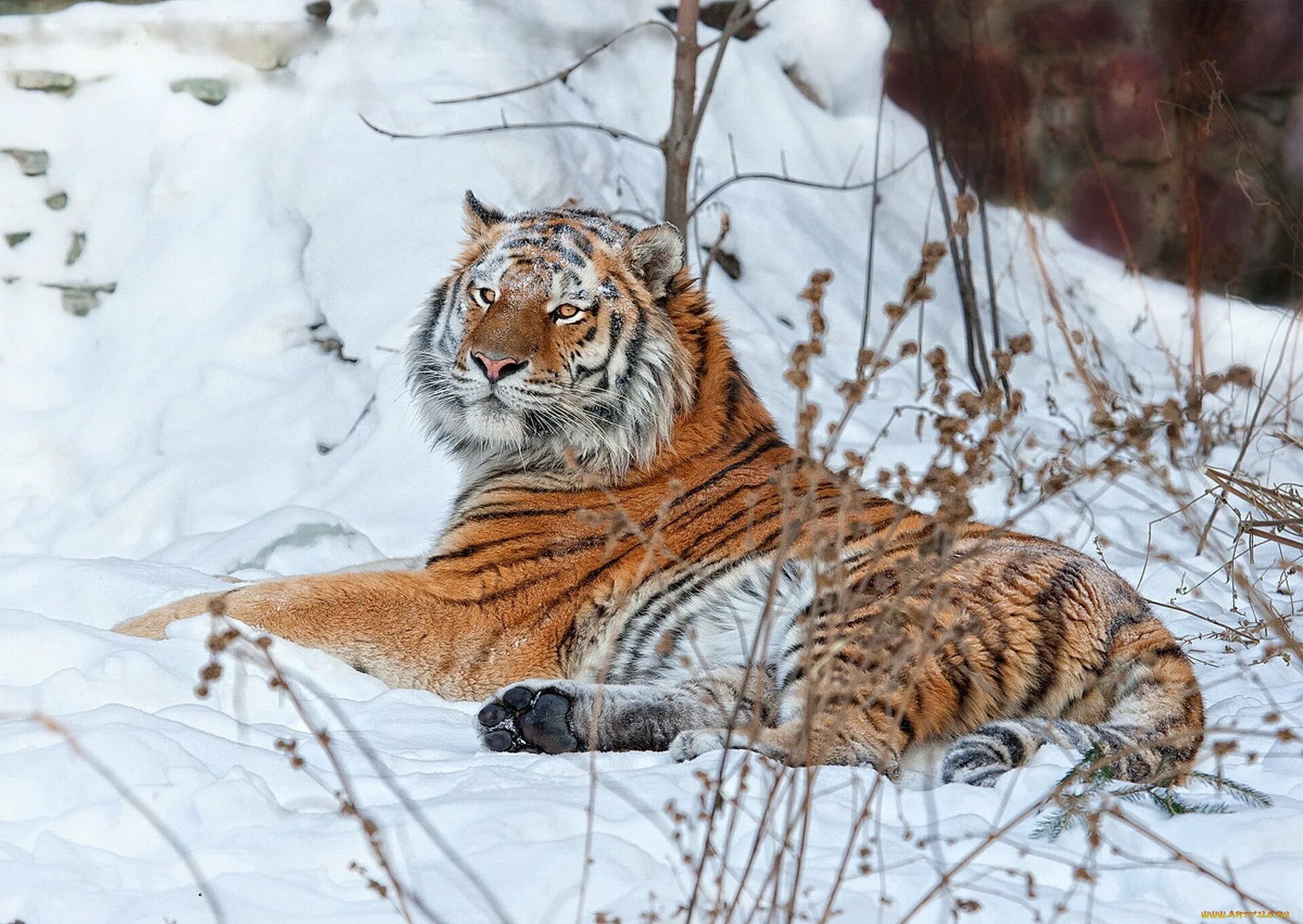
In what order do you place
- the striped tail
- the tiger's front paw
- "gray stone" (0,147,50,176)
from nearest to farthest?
the striped tail
the tiger's front paw
"gray stone" (0,147,50,176)

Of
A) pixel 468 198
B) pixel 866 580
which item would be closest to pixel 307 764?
pixel 866 580

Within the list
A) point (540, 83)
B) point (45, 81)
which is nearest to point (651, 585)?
point (540, 83)

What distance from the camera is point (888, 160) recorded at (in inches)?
291

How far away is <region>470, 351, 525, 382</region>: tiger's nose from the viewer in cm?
340

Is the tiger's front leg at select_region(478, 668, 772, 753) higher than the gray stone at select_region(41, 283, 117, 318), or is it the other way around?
the gray stone at select_region(41, 283, 117, 318)

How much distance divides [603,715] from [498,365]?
3.32 feet

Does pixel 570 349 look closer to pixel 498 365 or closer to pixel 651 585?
pixel 498 365

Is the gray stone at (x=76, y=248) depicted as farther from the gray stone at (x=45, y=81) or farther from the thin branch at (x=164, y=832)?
the thin branch at (x=164, y=832)

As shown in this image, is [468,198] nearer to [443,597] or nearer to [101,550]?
[443,597]

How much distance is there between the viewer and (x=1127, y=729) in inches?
101

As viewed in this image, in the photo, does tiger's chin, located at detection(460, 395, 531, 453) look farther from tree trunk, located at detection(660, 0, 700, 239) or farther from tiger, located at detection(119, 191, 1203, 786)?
tree trunk, located at detection(660, 0, 700, 239)

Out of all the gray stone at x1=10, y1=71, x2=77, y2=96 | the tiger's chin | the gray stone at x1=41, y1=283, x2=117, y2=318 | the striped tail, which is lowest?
the striped tail

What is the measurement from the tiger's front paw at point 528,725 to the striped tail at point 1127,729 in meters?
0.76

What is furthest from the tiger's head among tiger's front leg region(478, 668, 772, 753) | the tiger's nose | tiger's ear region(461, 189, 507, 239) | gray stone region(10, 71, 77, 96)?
gray stone region(10, 71, 77, 96)
